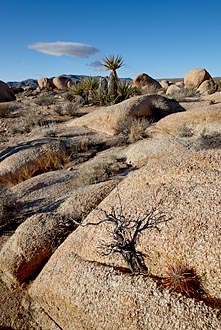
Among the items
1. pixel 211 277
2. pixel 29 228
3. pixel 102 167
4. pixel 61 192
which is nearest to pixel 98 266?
pixel 211 277

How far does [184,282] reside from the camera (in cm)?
396

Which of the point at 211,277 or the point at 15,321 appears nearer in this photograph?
the point at 211,277

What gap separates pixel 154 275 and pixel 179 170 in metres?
1.81

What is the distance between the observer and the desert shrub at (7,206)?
7303mm

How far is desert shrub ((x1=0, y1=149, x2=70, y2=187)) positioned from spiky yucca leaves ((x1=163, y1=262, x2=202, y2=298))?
257 inches

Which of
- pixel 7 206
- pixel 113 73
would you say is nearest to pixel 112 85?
pixel 113 73

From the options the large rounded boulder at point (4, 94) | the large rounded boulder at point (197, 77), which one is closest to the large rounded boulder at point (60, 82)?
the large rounded boulder at point (4, 94)

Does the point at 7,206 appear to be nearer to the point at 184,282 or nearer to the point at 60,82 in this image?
the point at 184,282

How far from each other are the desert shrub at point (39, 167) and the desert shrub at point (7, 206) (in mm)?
1732

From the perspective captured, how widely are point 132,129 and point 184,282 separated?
8.42 meters

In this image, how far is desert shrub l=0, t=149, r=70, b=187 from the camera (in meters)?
9.97

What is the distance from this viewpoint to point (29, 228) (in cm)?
612

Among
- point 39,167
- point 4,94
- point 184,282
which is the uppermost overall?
point 4,94

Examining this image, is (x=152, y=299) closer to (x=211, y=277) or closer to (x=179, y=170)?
(x=211, y=277)
